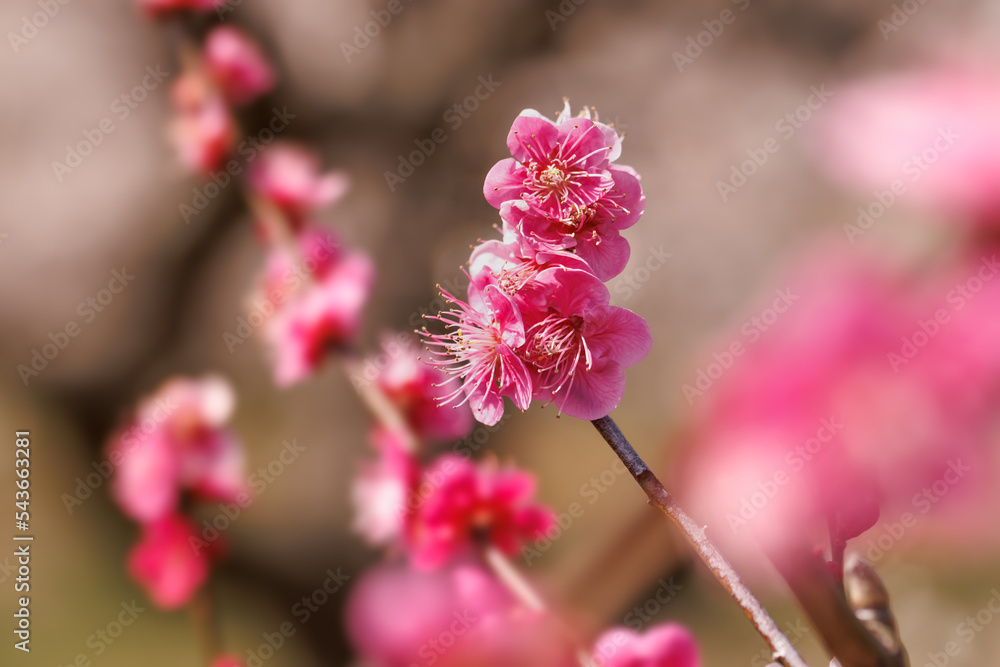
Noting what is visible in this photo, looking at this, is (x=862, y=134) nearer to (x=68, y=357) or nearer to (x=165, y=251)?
(x=165, y=251)

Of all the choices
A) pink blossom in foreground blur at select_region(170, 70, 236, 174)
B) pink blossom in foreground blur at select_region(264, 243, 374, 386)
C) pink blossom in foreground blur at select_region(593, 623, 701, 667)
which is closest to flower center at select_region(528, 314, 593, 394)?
pink blossom in foreground blur at select_region(593, 623, 701, 667)

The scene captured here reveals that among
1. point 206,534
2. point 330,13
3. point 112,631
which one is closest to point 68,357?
point 112,631

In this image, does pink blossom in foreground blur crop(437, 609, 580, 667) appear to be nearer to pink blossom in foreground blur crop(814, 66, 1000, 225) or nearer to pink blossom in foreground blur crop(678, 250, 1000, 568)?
pink blossom in foreground blur crop(678, 250, 1000, 568)

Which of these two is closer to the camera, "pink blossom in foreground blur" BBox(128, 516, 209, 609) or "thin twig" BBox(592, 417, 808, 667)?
"thin twig" BBox(592, 417, 808, 667)

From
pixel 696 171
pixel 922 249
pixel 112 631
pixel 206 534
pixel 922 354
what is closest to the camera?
pixel 922 354

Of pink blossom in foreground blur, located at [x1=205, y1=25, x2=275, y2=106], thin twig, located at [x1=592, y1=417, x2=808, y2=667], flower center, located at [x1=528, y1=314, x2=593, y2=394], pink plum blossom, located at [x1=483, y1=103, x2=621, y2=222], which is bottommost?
thin twig, located at [x1=592, y1=417, x2=808, y2=667]

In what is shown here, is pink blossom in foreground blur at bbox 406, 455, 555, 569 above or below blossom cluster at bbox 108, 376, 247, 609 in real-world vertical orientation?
below
